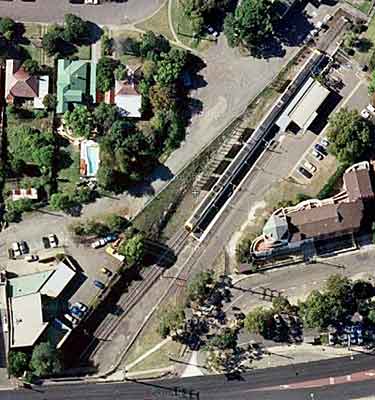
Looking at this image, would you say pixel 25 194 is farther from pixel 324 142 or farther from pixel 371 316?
pixel 371 316

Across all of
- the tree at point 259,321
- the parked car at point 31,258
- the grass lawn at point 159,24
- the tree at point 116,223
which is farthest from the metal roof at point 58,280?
the grass lawn at point 159,24

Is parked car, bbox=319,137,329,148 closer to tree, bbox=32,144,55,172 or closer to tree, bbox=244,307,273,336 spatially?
tree, bbox=244,307,273,336

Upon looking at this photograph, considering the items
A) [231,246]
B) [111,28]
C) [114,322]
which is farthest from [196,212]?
[111,28]

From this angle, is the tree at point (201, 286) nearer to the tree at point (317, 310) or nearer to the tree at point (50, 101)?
the tree at point (317, 310)

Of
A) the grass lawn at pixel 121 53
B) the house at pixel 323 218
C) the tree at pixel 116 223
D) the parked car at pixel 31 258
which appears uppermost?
the grass lawn at pixel 121 53

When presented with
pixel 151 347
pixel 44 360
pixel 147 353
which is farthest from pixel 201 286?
pixel 44 360

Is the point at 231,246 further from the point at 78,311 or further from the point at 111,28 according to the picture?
the point at 111,28
